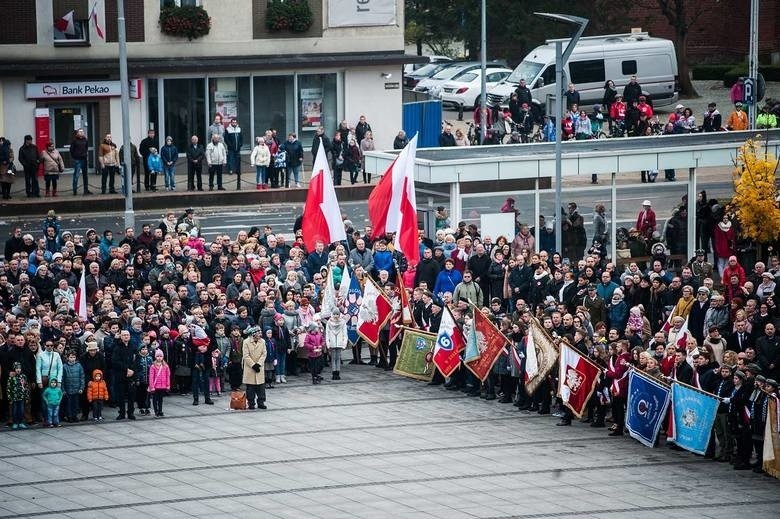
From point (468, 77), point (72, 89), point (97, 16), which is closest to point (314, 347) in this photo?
point (72, 89)

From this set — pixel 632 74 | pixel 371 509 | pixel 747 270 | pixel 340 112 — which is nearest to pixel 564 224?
pixel 747 270

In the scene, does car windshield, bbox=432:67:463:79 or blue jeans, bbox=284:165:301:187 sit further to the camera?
car windshield, bbox=432:67:463:79

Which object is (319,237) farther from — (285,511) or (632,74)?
(632,74)

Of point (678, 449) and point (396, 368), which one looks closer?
point (678, 449)

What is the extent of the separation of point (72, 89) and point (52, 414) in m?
22.0

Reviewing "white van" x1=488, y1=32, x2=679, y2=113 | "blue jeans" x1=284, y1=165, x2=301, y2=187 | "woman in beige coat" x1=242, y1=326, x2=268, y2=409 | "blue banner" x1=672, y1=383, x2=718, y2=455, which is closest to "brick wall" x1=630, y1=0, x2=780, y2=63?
"white van" x1=488, y1=32, x2=679, y2=113

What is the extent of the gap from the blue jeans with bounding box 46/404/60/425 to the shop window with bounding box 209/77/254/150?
23529 mm

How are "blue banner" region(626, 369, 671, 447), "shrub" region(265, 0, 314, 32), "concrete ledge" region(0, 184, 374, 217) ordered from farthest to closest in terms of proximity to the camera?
"shrub" region(265, 0, 314, 32)
"concrete ledge" region(0, 184, 374, 217)
"blue banner" region(626, 369, 671, 447)

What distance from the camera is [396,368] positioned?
25844 mm

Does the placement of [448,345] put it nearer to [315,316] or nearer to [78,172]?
[315,316]

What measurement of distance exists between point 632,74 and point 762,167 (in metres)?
23.3

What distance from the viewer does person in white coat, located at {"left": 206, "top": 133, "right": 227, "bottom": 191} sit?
40.5 metres

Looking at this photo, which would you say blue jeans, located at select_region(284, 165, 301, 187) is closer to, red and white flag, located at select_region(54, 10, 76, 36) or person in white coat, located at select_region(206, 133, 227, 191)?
person in white coat, located at select_region(206, 133, 227, 191)

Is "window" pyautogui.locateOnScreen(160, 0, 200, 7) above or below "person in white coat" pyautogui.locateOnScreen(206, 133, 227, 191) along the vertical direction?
above
